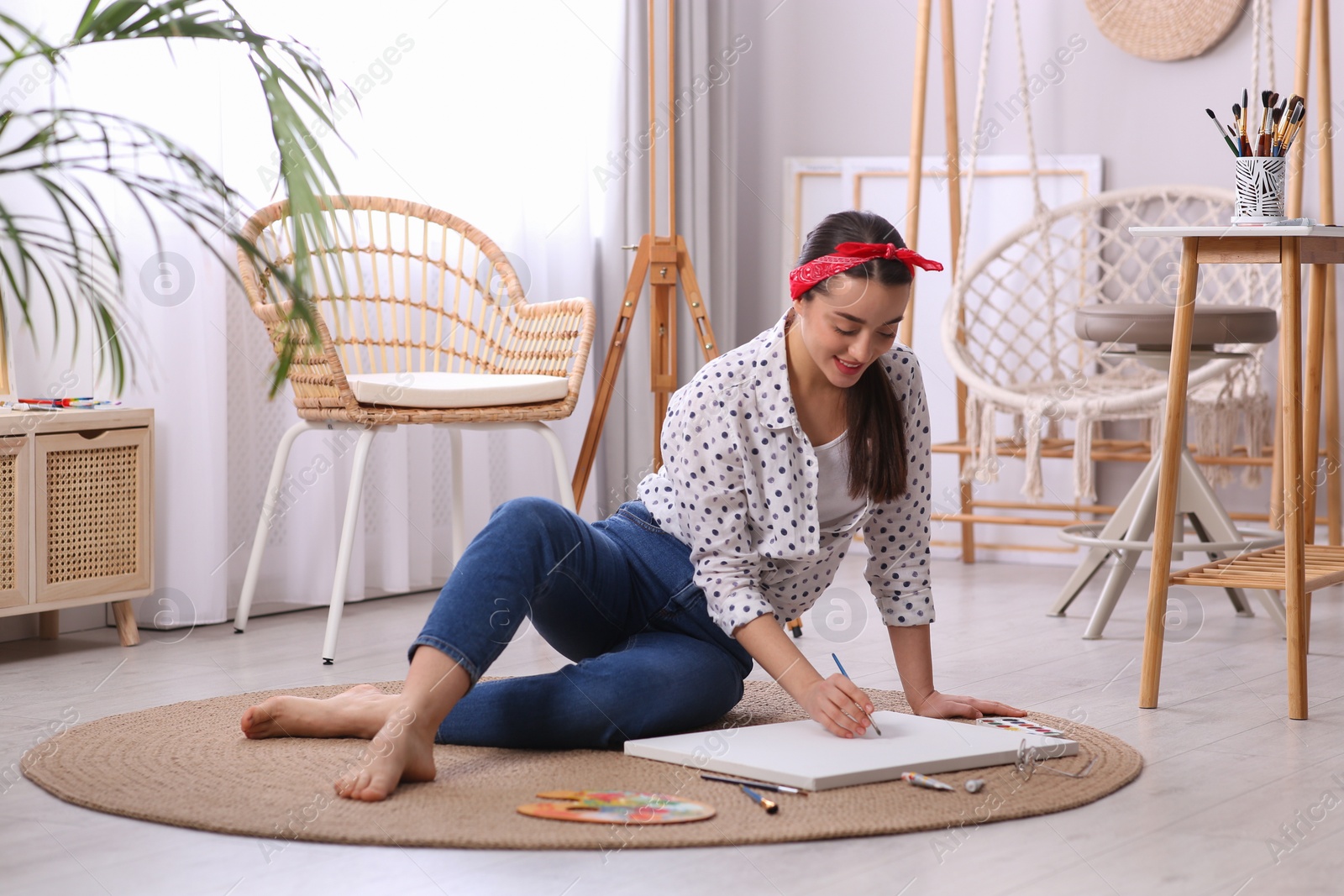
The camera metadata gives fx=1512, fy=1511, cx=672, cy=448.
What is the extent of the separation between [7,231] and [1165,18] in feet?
10.4

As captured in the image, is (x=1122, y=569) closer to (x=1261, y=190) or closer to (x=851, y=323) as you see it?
(x=1261, y=190)

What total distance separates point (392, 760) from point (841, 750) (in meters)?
0.48

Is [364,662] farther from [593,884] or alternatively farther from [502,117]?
[502,117]

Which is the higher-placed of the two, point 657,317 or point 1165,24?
point 1165,24

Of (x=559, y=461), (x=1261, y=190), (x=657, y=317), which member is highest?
(x=1261, y=190)

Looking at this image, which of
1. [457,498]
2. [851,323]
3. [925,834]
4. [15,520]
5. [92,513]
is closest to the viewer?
[925,834]

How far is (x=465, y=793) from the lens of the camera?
1550mm

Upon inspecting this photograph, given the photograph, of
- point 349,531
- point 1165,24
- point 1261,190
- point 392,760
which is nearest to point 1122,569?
point 1261,190

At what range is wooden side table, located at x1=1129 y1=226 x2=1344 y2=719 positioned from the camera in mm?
2021

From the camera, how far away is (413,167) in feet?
10.4

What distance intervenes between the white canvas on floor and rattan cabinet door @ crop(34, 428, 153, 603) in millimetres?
1210

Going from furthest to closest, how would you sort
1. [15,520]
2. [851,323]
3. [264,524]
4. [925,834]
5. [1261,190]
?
[264,524] → [15,520] → [1261,190] → [851,323] → [925,834]

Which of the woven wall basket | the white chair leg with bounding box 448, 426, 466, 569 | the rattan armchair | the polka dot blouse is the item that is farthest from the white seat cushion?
the woven wall basket

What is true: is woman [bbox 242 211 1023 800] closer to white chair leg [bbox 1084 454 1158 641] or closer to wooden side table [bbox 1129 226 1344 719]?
wooden side table [bbox 1129 226 1344 719]
